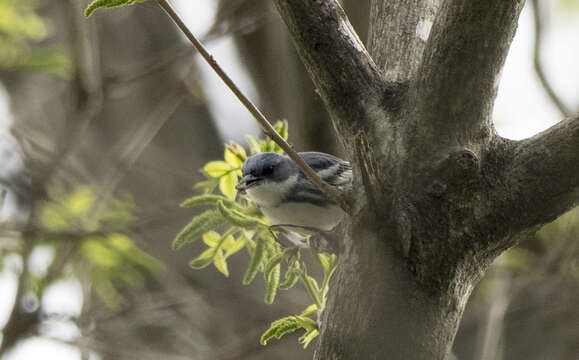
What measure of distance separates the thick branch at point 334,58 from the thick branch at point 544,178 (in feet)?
1.16

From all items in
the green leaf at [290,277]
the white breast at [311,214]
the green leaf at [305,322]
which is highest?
the white breast at [311,214]

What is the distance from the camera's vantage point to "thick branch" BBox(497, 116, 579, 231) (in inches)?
56.8

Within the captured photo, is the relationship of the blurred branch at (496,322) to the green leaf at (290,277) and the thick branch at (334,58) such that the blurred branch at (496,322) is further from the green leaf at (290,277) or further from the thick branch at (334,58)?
the thick branch at (334,58)

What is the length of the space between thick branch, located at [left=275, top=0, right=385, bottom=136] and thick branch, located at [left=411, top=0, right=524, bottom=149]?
13 cm

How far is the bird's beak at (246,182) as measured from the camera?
2361mm

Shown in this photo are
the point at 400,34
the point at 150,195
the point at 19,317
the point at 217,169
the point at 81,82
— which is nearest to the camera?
the point at 400,34

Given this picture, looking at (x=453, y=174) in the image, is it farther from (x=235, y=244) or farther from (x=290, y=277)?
(x=235, y=244)

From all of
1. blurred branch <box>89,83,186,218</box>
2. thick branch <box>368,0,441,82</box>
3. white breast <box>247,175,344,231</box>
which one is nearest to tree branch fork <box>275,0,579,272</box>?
thick branch <box>368,0,441,82</box>

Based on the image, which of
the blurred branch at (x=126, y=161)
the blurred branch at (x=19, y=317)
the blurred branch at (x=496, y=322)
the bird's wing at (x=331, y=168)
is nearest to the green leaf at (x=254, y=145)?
the bird's wing at (x=331, y=168)

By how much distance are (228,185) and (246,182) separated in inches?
13.2

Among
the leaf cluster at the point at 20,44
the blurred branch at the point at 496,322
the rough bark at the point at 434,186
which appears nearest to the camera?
the rough bark at the point at 434,186

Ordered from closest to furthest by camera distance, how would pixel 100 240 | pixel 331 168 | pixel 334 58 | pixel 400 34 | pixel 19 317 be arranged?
pixel 334 58 < pixel 400 34 < pixel 331 168 < pixel 19 317 < pixel 100 240

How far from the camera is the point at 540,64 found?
12.7ft

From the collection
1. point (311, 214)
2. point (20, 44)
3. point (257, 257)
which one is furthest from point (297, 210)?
point (20, 44)
